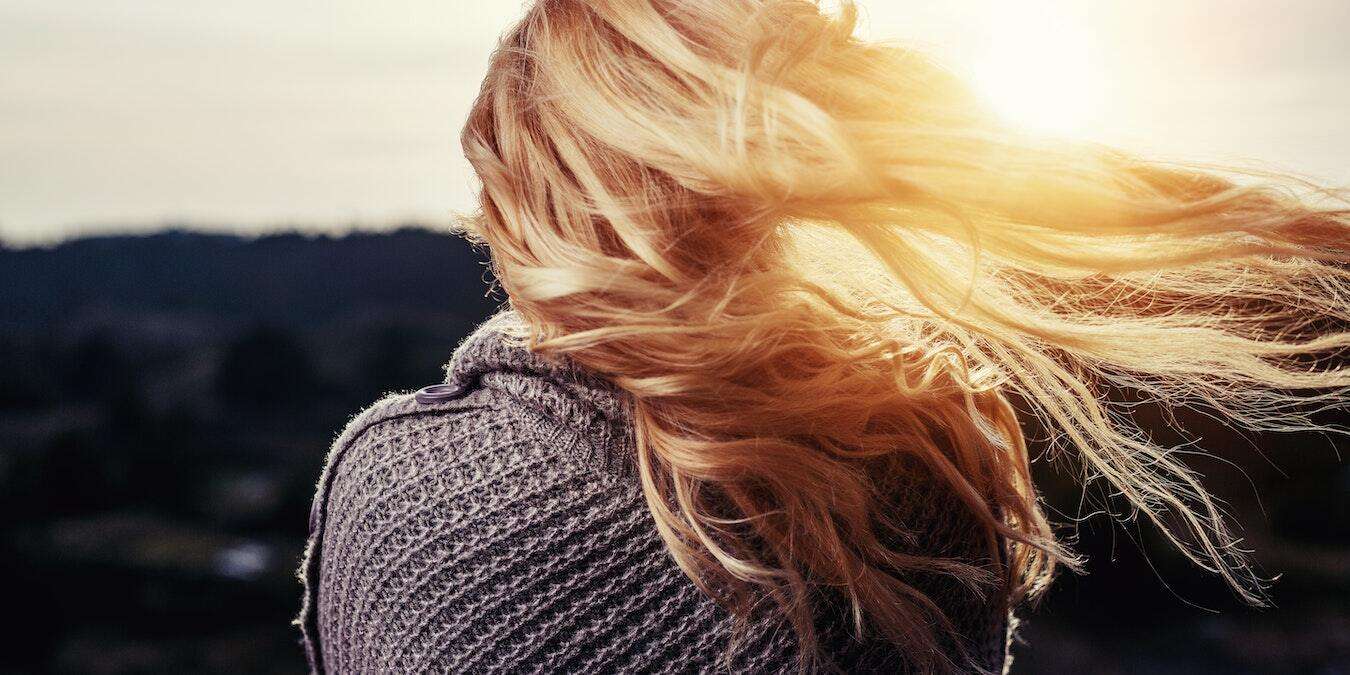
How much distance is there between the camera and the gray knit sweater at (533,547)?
0.91m

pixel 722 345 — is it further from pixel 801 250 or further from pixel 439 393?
pixel 439 393

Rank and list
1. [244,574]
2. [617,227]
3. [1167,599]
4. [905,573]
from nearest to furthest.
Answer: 1. [617,227]
2. [905,573]
3. [1167,599]
4. [244,574]

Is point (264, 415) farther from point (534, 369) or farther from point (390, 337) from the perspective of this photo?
point (534, 369)

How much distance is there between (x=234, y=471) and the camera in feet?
20.7

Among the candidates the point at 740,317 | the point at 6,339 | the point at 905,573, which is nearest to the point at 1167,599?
the point at 905,573

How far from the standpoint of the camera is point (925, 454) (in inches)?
39.8

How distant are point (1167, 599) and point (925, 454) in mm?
3703

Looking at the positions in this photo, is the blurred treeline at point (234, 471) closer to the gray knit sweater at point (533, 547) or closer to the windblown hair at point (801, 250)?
the windblown hair at point (801, 250)

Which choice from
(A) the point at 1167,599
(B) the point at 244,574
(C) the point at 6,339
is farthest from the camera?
(C) the point at 6,339

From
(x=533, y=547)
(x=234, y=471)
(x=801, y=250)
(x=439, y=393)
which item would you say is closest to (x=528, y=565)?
(x=533, y=547)

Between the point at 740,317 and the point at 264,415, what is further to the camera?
the point at 264,415

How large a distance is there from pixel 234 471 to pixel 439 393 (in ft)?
19.8

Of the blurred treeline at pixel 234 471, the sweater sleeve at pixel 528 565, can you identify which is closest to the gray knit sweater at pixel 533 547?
the sweater sleeve at pixel 528 565

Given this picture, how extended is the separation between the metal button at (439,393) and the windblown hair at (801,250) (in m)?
0.13
